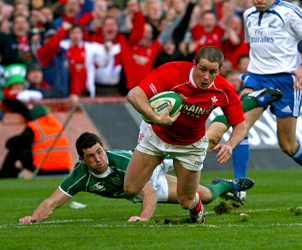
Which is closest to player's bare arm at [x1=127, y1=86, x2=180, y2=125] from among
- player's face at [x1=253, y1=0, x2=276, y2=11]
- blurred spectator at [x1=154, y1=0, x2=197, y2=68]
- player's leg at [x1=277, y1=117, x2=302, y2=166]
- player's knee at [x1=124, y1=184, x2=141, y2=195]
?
player's knee at [x1=124, y1=184, x2=141, y2=195]

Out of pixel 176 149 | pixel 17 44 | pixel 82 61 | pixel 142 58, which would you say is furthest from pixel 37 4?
pixel 176 149

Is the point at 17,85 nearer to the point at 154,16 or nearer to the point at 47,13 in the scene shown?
the point at 47,13

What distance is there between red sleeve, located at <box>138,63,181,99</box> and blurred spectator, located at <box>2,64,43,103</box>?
8975 millimetres

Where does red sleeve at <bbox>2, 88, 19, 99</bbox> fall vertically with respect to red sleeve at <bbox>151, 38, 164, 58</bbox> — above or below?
below

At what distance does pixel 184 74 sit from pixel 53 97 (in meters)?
9.84

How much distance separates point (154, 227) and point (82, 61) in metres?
9.98

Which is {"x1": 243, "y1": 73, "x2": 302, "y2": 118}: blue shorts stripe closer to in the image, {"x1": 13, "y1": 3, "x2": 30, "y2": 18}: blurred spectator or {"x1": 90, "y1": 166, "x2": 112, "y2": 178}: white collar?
{"x1": 90, "y1": 166, "x2": 112, "y2": 178}: white collar

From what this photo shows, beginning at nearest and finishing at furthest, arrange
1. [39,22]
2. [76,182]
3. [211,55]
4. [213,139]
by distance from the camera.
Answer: [211,55] < [76,182] < [213,139] < [39,22]

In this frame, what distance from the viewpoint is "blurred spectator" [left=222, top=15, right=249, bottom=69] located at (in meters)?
18.8

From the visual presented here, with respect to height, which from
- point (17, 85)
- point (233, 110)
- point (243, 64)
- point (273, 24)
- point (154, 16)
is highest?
point (273, 24)

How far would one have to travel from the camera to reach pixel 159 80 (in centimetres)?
773

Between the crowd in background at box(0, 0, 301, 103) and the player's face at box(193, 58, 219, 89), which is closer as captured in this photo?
the player's face at box(193, 58, 219, 89)

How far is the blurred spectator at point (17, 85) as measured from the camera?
16.5 meters

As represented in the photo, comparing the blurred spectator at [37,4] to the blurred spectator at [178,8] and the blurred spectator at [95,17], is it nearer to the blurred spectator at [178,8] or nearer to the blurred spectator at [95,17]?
the blurred spectator at [95,17]
